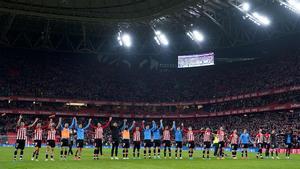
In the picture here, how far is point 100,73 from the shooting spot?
91125mm

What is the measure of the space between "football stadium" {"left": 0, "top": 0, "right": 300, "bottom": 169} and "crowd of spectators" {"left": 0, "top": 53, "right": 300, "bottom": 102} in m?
0.24

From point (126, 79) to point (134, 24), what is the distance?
23.7m

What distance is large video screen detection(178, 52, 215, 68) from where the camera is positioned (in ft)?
278

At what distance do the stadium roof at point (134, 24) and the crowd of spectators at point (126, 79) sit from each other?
14.9ft

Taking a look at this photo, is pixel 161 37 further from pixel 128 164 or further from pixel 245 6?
pixel 128 164

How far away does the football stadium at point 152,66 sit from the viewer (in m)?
62.5

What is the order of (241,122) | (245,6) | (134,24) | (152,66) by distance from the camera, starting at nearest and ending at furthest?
(245,6) → (134,24) → (241,122) → (152,66)

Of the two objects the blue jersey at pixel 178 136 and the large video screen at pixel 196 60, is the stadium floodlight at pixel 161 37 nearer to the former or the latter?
the large video screen at pixel 196 60

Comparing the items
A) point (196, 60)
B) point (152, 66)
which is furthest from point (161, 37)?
point (152, 66)

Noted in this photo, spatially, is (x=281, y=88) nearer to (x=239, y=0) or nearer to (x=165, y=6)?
(x=239, y=0)

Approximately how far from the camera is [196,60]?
87.4 metres

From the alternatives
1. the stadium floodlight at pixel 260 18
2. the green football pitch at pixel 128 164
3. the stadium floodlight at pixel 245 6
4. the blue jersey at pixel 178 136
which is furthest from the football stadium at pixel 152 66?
the green football pitch at pixel 128 164

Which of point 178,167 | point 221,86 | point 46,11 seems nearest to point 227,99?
point 221,86

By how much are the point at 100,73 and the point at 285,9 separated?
44.2 metres
